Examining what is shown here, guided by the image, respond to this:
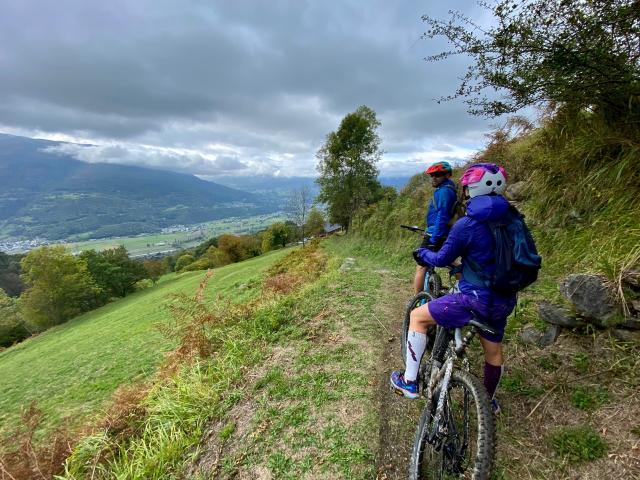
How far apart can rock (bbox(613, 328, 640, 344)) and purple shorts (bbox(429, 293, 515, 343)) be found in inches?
72.8

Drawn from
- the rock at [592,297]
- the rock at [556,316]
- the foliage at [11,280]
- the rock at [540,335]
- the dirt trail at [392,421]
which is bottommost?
the foliage at [11,280]

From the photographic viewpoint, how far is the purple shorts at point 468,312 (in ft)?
9.53

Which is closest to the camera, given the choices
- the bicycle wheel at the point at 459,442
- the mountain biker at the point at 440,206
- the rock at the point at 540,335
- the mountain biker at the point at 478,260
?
the bicycle wheel at the point at 459,442

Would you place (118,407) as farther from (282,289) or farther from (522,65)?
(522,65)

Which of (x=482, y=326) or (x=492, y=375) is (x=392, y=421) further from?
(x=482, y=326)

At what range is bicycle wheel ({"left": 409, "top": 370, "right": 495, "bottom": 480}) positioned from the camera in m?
2.36

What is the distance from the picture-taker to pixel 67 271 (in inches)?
1491

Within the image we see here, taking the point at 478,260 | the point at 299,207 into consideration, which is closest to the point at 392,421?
the point at 478,260

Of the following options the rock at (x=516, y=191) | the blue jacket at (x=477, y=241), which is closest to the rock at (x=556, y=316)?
the blue jacket at (x=477, y=241)

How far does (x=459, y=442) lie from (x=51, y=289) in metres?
46.5

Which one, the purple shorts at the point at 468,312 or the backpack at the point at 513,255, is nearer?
the backpack at the point at 513,255

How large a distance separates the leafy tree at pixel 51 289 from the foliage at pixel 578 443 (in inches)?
1817

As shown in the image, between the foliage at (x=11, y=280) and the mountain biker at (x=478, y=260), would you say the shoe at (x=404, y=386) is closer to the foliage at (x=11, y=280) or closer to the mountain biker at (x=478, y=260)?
the mountain biker at (x=478, y=260)

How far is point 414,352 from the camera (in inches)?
137
